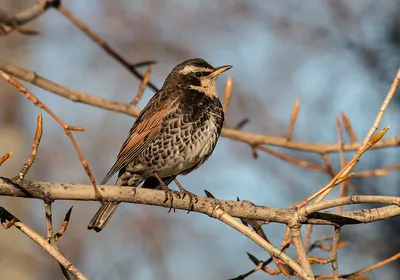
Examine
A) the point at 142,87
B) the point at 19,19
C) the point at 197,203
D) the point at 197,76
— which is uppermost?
the point at 197,76

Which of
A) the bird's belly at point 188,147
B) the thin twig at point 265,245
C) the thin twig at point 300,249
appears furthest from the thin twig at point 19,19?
the thin twig at point 300,249

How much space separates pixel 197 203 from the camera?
12.9ft

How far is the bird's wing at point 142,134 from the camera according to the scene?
555cm

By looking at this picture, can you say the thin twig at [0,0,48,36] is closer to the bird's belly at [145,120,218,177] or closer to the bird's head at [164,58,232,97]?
the bird's belly at [145,120,218,177]

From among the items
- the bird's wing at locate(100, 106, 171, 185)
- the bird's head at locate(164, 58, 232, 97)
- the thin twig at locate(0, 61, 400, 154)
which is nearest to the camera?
the thin twig at locate(0, 61, 400, 154)

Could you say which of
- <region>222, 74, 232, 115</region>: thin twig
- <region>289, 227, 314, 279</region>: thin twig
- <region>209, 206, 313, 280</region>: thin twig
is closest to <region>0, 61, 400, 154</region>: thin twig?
<region>222, 74, 232, 115</region>: thin twig

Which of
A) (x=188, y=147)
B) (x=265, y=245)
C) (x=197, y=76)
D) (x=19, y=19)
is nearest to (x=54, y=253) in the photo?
(x=265, y=245)

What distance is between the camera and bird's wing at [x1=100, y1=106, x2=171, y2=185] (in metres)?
5.55

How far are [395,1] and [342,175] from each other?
8327 millimetres

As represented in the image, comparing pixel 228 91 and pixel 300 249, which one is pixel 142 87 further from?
pixel 300 249

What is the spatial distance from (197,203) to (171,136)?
1.61 meters

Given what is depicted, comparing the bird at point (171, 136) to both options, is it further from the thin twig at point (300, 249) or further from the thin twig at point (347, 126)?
the thin twig at point (300, 249)

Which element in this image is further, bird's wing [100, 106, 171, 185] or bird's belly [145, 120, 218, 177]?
bird's wing [100, 106, 171, 185]

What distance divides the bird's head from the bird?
0.05 feet
